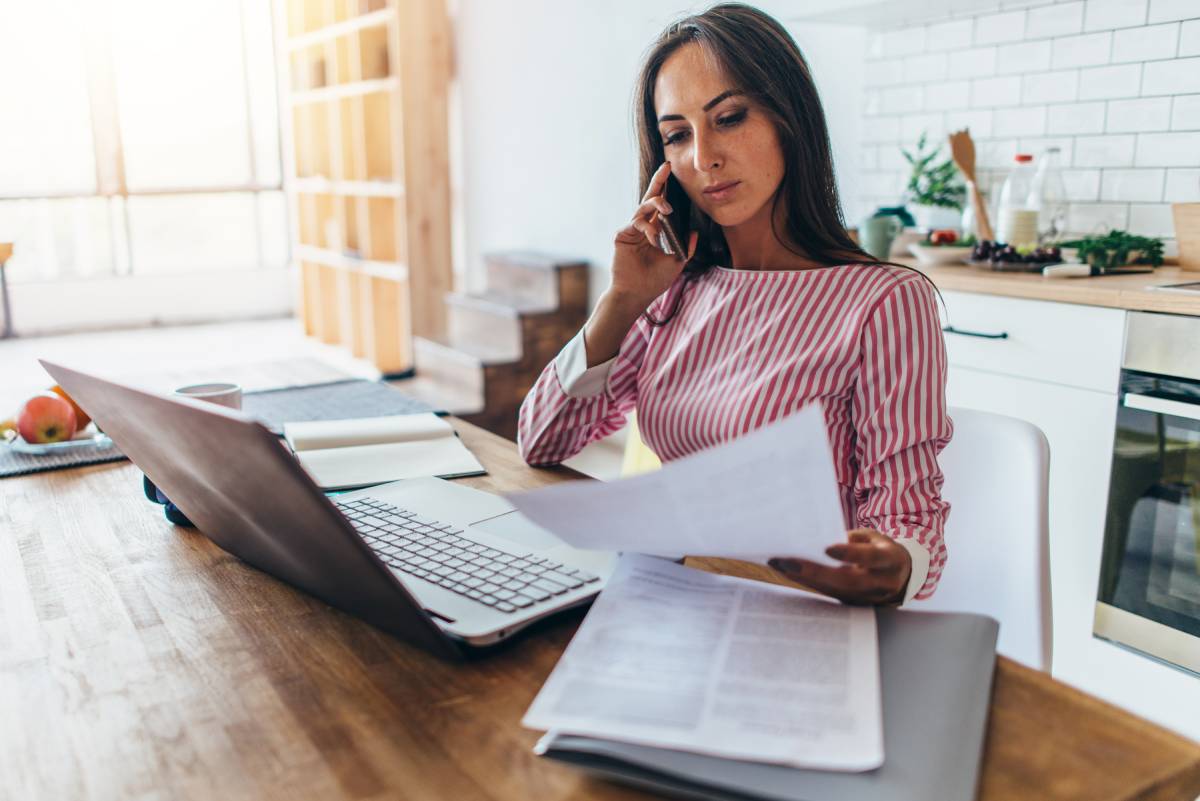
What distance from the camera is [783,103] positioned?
4.08ft

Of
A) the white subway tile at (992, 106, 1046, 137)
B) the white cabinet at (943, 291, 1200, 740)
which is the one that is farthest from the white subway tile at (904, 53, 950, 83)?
the white cabinet at (943, 291, 1200, 740)

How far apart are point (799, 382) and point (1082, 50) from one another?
168 centimetres

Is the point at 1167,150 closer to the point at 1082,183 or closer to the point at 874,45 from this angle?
the point at 1082,183

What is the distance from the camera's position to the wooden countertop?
70.4 inches

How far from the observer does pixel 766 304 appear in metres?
1.30

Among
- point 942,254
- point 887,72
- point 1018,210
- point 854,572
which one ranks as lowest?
point 854,572

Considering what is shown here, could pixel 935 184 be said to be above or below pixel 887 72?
below

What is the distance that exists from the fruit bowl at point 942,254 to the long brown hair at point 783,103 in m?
1.15

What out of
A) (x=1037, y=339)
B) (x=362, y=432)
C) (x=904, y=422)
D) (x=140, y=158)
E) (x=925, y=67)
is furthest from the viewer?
(x=140, y=158)

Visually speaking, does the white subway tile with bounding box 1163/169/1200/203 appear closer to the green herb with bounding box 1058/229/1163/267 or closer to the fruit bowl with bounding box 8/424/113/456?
the green herb with bounding box 1058/229/1163/267

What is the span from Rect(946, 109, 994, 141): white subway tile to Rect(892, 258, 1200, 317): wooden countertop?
1.69 feet

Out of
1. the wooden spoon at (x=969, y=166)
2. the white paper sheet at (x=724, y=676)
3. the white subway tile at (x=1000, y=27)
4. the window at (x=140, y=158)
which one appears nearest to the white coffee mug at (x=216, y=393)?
the white paper sheet at (x=724, y=676)

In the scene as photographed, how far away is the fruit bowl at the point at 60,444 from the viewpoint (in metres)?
1.40

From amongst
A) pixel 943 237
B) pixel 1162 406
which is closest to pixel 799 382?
pixel 1162 406
